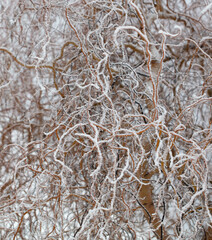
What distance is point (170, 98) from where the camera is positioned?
96.0 inches

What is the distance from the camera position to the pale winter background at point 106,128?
1104mm

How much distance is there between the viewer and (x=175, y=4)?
8.22 ft

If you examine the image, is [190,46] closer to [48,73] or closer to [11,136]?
[48,73]

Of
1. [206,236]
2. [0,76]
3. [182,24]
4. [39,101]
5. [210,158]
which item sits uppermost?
[182,24]

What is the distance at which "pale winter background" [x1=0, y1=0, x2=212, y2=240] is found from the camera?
1.10 metres

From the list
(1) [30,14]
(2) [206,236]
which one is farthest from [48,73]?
(2) [206,236]

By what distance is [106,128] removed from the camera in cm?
125

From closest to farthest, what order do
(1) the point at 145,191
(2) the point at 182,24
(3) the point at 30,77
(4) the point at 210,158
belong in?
(1) the point at 145,191
(4) the point at 210,158
(2) the point at 182,24
(3) the point at 30,77

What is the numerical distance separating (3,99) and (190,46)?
1798 millimetres

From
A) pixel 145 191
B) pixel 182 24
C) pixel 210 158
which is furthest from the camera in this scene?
pixel 182 24

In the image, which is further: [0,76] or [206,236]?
[0,76]

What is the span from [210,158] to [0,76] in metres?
1.91

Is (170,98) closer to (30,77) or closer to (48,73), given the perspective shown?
(48,73)

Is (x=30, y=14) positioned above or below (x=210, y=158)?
above
